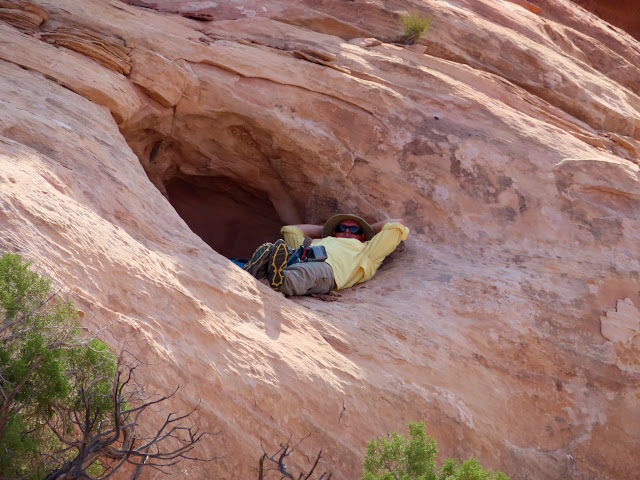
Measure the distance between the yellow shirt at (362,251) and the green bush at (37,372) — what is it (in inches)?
138

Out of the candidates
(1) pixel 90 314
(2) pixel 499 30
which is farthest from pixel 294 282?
(2) pixel 499 30

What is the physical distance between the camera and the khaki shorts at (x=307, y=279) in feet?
18.6

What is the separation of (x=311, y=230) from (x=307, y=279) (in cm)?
129

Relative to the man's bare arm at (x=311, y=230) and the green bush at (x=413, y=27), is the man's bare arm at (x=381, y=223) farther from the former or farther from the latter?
the green bush at (x=413, y=27)

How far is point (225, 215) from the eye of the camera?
855 cm

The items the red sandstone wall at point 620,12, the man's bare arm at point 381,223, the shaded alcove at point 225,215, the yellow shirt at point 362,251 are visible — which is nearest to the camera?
the yellow shirt at point 362,251

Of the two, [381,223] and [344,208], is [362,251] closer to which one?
[381,223]

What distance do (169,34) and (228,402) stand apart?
4786 millimetres

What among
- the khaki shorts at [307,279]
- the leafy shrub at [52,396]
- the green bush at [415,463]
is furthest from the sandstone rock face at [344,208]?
the green bush at [415,463]

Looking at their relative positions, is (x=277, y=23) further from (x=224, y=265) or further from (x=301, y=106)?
(x=224, y=265)

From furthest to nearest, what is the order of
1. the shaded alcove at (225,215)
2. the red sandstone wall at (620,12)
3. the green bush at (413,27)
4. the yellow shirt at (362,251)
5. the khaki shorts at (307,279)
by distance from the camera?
the red sandstone wall at (620,12) → the green bush at (413,27) → the shaded alcove at (225,215) → the yellow shirt at (362,251) → the khaki shorts at (307,279)

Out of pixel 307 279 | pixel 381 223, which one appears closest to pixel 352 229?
pixel 381 223

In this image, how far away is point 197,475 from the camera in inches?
132

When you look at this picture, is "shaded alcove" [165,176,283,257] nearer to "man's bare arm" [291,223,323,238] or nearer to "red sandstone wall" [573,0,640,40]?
"man's bare arm" [291,223,323,238]
